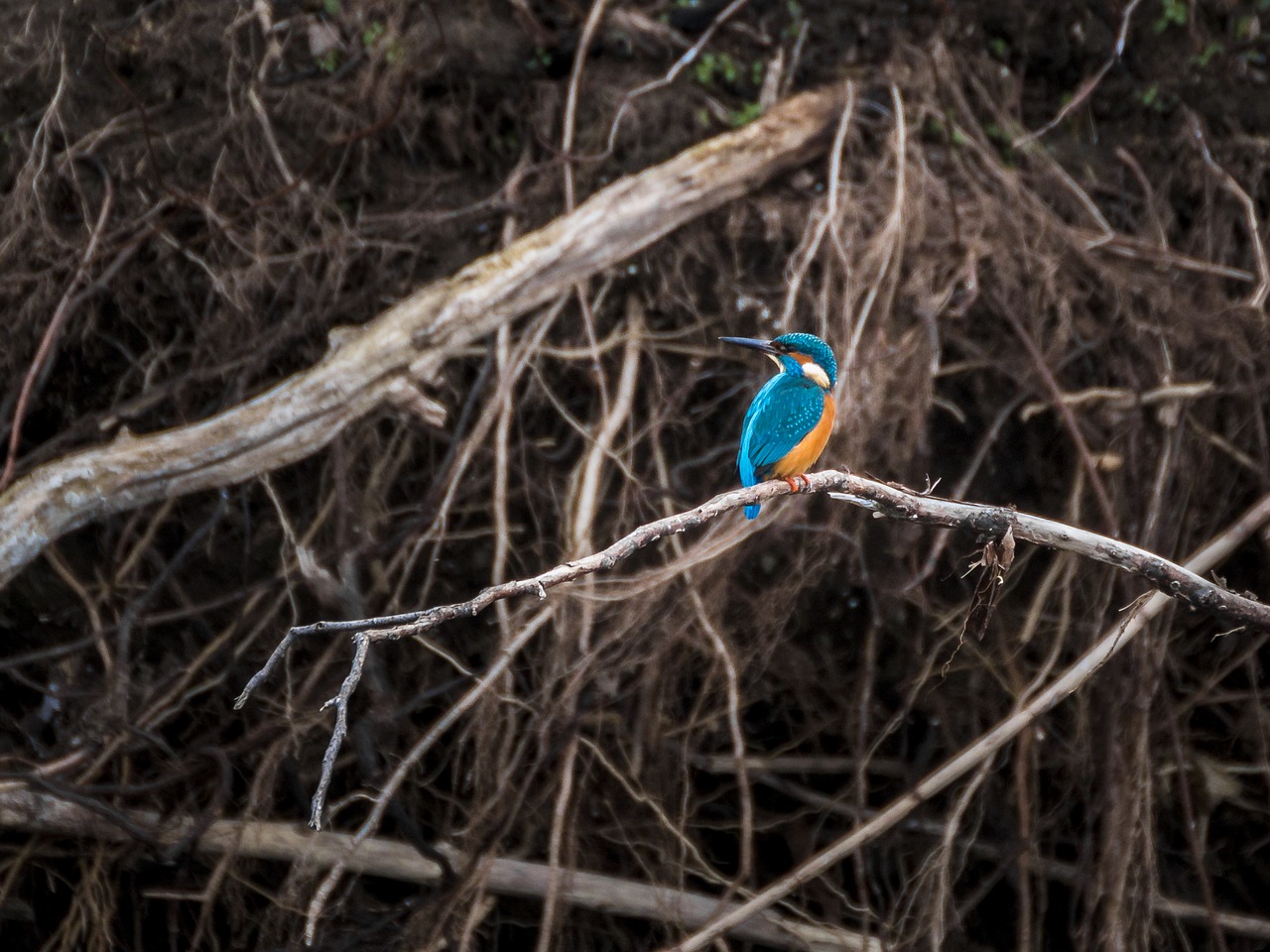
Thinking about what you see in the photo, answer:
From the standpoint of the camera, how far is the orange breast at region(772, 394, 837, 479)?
2906 mm

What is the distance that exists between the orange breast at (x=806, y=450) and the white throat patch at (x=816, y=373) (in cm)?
19

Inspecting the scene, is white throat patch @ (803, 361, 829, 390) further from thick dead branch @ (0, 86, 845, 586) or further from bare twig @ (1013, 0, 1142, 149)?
bare twig @ (1013, 0, 1142, 149)

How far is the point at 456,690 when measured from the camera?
4094 millimetres

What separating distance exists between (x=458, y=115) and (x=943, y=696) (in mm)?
2547

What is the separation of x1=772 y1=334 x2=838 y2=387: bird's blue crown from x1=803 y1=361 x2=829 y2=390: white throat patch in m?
0.01

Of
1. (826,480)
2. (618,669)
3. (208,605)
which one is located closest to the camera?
(826,480)

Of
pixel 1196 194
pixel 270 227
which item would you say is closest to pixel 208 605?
pixel 270 227

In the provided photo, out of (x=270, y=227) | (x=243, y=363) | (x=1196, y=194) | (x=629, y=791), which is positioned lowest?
(x=629, y=791)

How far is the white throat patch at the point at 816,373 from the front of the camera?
3223 millimetres

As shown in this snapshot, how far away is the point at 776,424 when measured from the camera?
2.99 metres

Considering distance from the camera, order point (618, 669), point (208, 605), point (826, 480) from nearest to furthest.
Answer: point (826, 480) < point (618, 669) < point (208, 605)

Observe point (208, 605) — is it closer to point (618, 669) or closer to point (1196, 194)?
point (618, 669)

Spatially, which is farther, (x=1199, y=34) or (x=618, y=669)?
(x=1199, y=34)

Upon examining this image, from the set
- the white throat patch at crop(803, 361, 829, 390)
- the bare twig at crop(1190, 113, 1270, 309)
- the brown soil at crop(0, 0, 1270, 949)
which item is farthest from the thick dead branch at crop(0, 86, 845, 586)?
the bare twig at crop(1190, 113, 1270, 309)
